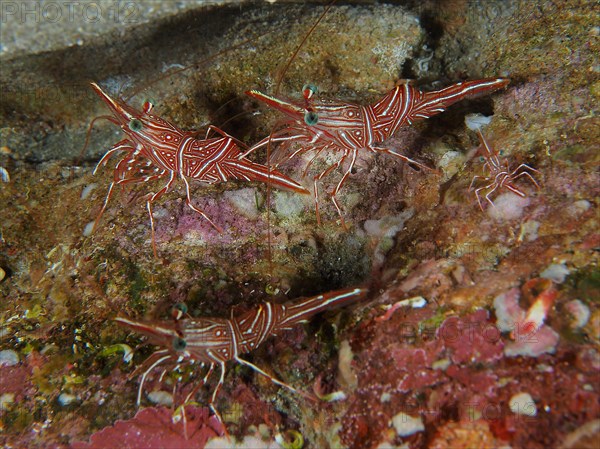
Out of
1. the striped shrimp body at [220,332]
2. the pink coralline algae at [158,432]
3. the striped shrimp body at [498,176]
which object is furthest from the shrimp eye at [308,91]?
the pink coralline algae at [158,432]

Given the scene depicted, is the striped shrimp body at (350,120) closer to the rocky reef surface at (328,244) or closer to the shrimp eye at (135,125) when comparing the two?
the rocky reef surface at (328,244)

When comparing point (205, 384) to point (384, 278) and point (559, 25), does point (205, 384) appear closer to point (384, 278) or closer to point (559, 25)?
point (384, 278)

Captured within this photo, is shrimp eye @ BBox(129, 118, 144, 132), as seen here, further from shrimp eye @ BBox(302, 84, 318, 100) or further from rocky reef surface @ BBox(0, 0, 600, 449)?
shrimp eye @ BBox(302, 84, 318, 100)

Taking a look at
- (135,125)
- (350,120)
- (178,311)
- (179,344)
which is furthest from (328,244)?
(135,125)

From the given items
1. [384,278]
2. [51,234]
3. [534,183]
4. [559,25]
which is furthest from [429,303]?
[51,234]

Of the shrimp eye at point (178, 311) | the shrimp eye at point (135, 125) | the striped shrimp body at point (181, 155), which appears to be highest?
the shrimp eye at point (135, 125)

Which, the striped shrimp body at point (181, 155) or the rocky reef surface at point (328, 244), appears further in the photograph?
the striped shrimp body at point (181, 155)

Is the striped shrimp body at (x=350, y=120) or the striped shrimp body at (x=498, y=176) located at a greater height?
the striped shrimp body at (x=350, y=120)
